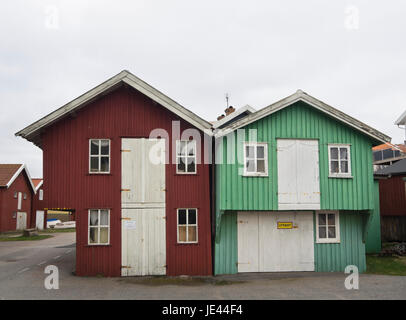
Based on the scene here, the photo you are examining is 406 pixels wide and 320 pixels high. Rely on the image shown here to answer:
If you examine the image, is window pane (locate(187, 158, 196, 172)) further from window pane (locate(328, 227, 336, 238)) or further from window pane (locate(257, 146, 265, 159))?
window pane (locate(328, 227, 336, 238))

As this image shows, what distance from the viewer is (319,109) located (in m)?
17.8

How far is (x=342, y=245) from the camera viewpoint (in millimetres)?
18344

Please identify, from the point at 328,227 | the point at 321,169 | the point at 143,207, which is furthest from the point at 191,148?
the point at 328,227

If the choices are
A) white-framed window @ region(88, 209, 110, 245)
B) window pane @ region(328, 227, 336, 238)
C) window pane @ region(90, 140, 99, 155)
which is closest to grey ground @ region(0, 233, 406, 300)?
white-framed window @ region(88, 209, 110, 245)

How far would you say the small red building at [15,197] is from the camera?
4331 cm

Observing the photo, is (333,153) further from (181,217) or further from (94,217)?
(94,217)

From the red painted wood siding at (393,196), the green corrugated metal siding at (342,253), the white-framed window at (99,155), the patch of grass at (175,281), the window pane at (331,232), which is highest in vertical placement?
the white-framed window at (99,155)

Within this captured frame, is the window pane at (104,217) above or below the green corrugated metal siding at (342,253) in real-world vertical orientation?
above

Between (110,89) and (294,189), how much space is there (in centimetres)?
841

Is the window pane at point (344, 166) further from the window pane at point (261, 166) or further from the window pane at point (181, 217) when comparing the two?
the window pane at point (181, 217)

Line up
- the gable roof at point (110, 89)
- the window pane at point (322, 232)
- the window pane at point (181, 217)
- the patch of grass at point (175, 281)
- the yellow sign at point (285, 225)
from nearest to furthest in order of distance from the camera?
the patch of grass at point (175, 281), the gable roof at point (110, 89), the window pane at point (181, 217), the yellow sign at point (285, 225), the window pane at point (322, 232)

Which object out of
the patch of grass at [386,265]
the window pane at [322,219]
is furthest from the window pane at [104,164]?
the patch of grass at [386,265]

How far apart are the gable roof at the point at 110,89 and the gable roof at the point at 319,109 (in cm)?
130
